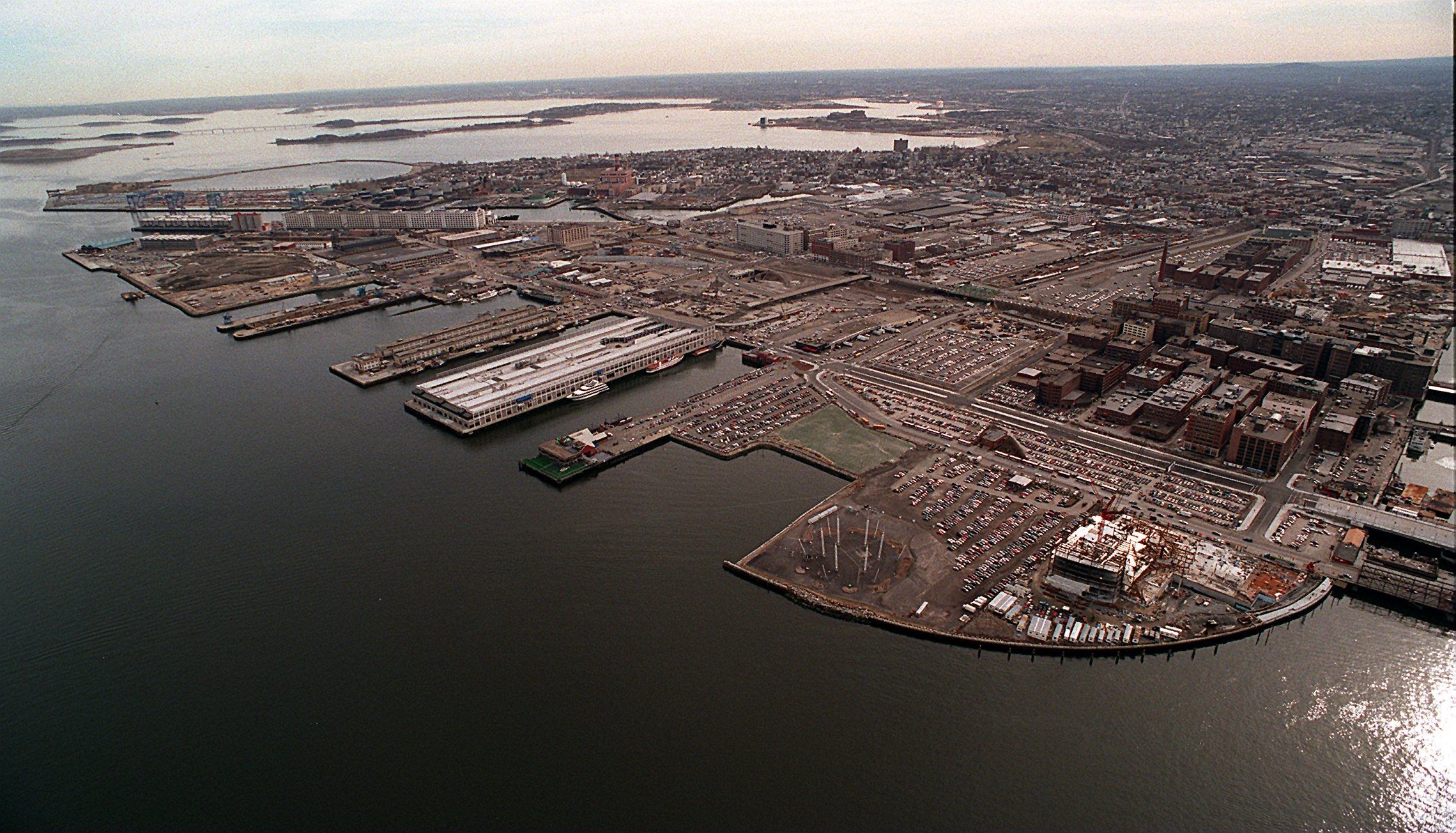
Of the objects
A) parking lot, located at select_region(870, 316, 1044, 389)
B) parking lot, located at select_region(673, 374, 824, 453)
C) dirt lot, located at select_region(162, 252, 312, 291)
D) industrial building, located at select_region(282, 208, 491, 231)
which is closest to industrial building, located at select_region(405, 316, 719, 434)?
parking lot, located at select_region(673, 374, 824, 453)

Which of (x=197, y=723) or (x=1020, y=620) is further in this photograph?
(x=1020, y=620)

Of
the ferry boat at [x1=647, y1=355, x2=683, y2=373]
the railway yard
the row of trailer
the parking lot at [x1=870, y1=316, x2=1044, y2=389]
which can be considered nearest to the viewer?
the row of trailer

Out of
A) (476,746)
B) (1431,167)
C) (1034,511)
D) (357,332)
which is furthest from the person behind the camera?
(357,332)

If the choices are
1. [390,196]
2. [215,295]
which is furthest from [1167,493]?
[390,196]

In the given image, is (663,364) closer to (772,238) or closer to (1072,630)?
(1072,630)

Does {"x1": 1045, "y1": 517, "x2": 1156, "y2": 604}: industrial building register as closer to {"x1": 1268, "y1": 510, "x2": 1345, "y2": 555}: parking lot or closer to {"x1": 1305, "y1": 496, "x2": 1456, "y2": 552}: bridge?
{"x1": 1268, "y1": 510, "x2": 1345, "y2": 555}: parking lot

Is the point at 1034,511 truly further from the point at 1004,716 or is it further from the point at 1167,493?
the point at 1004,716
